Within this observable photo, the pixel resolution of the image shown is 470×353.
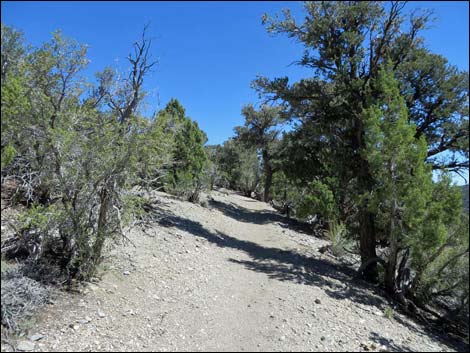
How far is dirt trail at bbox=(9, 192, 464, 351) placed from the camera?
4.05 metres

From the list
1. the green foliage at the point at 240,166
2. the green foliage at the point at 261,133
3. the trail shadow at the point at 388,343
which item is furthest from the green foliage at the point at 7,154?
the green foliage at the point at 240,166

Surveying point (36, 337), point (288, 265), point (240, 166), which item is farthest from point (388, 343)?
point (240, 166)

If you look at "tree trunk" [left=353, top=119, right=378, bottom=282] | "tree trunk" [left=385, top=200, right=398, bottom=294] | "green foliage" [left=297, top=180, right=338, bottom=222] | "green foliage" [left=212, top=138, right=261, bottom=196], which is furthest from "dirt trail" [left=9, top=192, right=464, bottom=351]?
"green foliage" [left=212, top=138, right=261, bottom=196]

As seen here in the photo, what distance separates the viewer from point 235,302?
5469mm

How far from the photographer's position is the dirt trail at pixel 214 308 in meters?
4.05

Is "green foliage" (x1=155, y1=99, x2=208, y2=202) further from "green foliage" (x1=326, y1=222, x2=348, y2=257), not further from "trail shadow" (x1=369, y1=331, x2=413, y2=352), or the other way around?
"trail shadow" (x1=369, y1=331, x2=413, y2=352)

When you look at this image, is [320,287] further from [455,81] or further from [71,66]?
[455,81]

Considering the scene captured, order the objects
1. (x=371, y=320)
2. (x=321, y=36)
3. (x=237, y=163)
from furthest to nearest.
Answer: (x=237, y=163) < (x=321, y=36) < (x=371, y=320)

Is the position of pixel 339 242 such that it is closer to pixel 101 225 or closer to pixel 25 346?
pixel 101 225

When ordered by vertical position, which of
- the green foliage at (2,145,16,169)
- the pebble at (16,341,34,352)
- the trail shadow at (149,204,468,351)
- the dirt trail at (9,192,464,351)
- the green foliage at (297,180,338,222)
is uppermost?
the green foliage at (297,180,338,222)

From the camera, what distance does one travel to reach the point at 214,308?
16.8ft

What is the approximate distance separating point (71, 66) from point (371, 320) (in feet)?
22.8

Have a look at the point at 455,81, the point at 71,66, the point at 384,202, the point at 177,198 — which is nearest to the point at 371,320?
the point at 384,202

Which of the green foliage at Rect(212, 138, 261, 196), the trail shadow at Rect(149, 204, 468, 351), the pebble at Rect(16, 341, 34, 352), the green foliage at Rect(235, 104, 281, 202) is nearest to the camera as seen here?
the pebble at Rect(16, 341, 34, 352)
